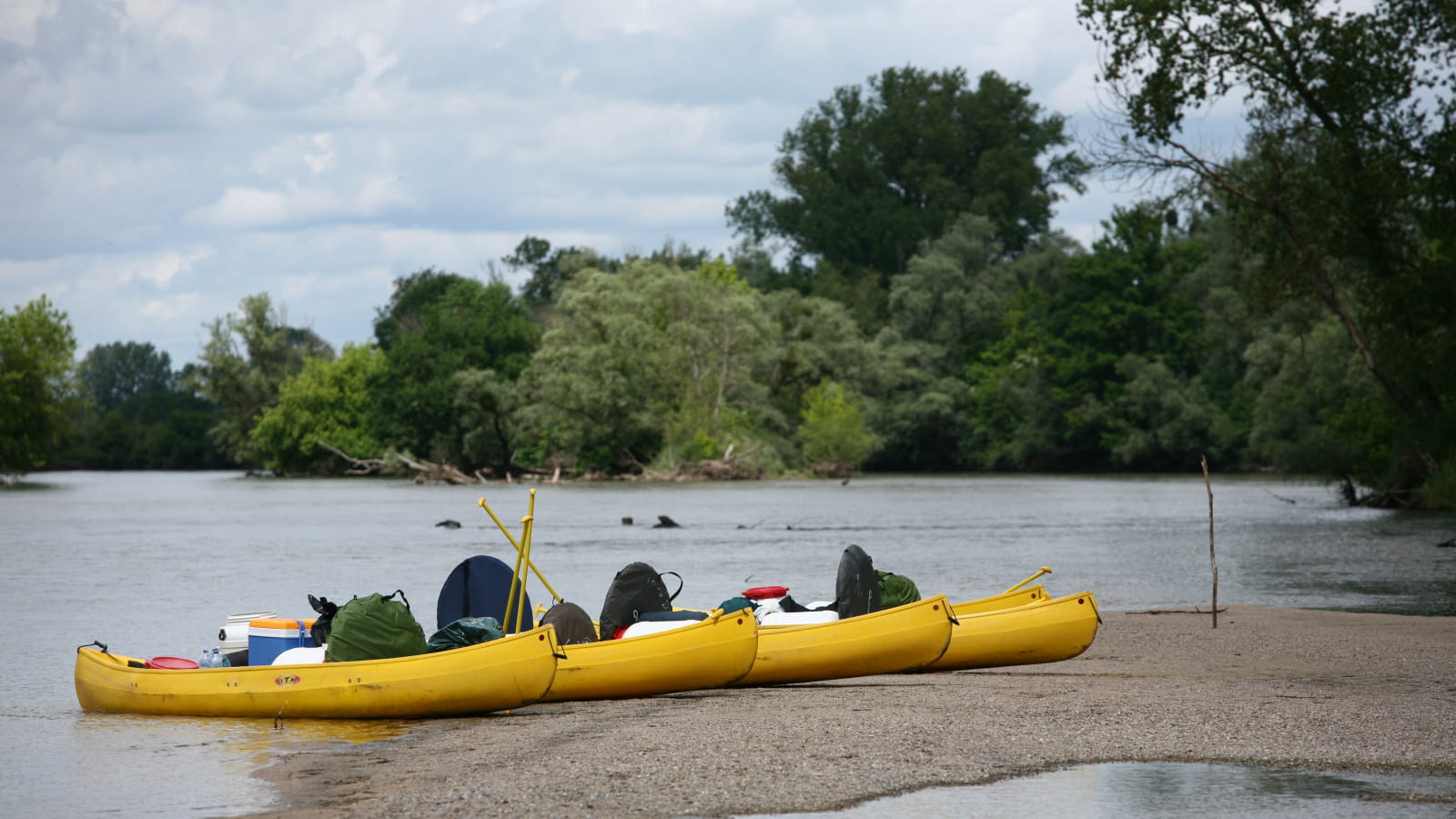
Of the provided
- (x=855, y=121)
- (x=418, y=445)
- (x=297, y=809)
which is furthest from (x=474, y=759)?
(x=855, y=121)

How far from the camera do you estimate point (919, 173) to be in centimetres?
9738

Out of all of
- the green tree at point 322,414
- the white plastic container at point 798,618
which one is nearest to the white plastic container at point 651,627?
the white plastic container at point 798,618

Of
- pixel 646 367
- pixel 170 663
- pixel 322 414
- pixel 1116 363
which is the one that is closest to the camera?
pixel 170 663

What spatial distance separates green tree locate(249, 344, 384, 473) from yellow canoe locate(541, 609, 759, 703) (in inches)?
2964

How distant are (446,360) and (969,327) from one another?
30719 millimetres

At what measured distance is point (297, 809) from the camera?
28.3 ft

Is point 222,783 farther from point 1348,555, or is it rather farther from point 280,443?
point 280,443

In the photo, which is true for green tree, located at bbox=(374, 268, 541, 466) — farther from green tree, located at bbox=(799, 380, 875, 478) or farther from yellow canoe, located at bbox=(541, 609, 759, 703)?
yellow canoe, located at bbox=(541, 609, 759, 703)

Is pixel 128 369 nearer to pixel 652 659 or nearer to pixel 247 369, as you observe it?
pixel 247 369

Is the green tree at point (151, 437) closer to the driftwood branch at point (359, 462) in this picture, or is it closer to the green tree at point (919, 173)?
the driftwood branch at point (359, 462)

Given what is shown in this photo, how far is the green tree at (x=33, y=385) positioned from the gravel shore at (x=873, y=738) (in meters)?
67.1

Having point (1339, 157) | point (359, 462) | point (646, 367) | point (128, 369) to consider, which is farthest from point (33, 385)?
point (128, 369)

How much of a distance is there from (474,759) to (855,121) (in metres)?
95.8

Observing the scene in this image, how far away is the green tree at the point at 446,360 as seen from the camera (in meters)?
77.4
